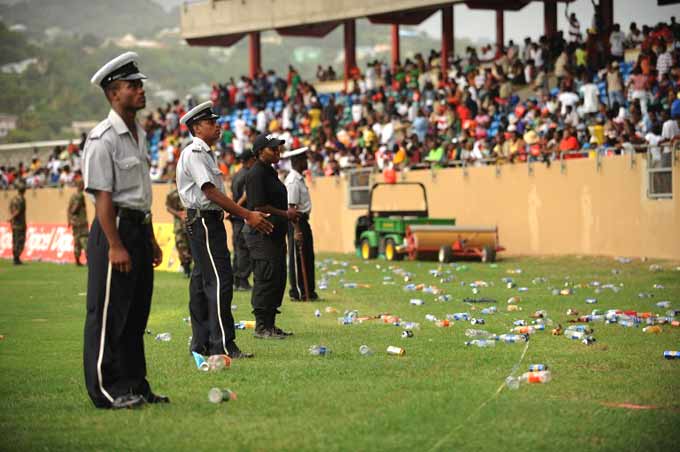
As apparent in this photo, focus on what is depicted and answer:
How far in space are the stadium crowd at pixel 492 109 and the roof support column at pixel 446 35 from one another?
0.57m

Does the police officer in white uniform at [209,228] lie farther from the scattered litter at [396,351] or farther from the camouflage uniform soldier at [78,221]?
the camouflage uniform soldier at [78,221]

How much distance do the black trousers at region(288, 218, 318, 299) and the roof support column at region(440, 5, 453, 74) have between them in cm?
2230

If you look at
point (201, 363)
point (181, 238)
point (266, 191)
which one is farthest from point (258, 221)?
point (181, 238)

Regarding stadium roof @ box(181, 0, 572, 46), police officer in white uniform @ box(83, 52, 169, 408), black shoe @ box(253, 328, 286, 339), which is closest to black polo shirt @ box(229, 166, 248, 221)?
black shoe @ box(253, 328, 286, 339)

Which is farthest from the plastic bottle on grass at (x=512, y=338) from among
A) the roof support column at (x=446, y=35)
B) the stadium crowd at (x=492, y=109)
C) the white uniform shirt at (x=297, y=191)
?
the roof support column at (x=446, y=35)

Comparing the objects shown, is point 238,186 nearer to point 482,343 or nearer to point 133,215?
point 482,343

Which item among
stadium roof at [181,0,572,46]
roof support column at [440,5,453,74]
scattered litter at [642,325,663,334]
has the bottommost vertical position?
scattered litter at [642,325,663,334]

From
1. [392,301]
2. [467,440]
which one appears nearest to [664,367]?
Answer: [467,440]

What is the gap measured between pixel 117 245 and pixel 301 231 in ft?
30.7

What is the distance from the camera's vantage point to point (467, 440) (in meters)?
7.23

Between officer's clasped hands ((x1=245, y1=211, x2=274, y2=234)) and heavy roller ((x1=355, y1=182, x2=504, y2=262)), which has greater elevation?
officer's clasped hands ((x1=245, y1=211, x2=274, y2=234))

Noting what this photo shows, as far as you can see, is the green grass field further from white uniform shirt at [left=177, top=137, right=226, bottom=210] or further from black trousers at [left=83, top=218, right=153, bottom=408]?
white uniform shirt at [left=177, top=137, right=226, bottom=210]

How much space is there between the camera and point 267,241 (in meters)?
12.8

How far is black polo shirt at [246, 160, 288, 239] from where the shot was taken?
1299 cm
